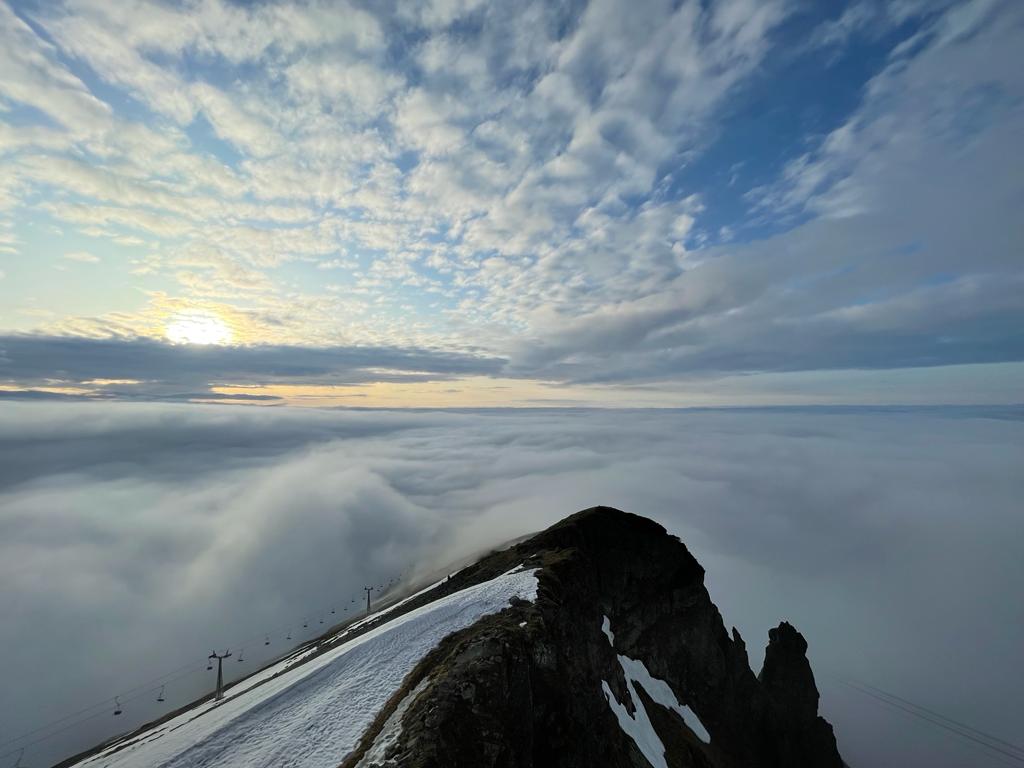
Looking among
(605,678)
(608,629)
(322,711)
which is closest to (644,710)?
(608,629)

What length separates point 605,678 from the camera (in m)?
42.5

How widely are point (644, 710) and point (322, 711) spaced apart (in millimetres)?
41533

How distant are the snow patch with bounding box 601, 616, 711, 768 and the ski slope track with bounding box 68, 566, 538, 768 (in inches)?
791

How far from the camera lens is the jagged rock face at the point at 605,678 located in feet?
76.0

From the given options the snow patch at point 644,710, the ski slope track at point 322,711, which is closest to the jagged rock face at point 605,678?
the snow patch at point 644,710

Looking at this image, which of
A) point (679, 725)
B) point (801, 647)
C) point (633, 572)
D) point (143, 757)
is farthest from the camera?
point (801, 647)

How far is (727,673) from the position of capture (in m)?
67.2

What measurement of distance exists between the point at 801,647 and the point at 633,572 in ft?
171

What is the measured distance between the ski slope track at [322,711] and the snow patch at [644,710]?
20.1 meters

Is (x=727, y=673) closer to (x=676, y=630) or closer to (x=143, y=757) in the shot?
(x=676, y=630)

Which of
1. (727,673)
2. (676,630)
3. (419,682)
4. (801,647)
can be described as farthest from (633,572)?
(801,647)

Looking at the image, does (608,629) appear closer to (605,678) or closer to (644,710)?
(644,710)

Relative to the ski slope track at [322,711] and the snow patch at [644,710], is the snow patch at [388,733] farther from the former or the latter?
the snow patch at [644,710]

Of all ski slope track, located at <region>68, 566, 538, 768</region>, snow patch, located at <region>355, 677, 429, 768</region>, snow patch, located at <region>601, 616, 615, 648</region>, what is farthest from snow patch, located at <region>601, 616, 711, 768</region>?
snow patch, located at <region>355, 677, 429, 768</region>
